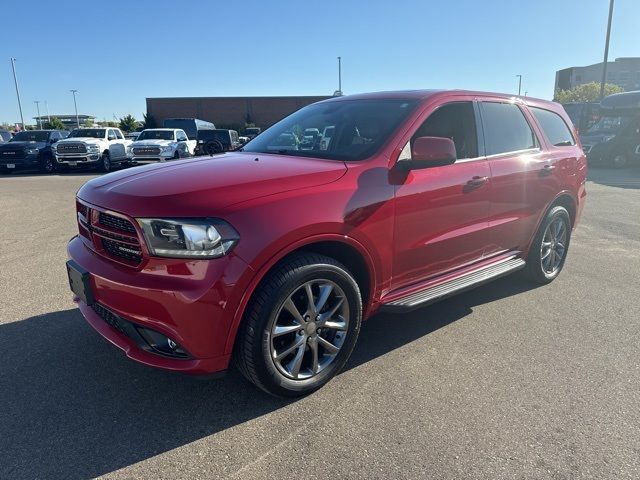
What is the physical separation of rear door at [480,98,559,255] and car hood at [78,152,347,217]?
67.8 inches

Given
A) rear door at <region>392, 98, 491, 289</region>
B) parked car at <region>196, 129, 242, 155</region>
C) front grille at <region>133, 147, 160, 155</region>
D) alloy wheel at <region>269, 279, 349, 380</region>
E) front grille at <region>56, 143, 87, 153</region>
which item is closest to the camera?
alloy wheel at <region>269, 279, 349, 380</region>

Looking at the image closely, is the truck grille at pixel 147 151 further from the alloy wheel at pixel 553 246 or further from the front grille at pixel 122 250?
the front grille at pixel 122 250

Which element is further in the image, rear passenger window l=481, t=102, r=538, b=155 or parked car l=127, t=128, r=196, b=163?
parked car l=127, t=128, r=196, b=163

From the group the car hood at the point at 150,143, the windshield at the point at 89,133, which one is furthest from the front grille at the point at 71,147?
the car hood at the point at 150,143

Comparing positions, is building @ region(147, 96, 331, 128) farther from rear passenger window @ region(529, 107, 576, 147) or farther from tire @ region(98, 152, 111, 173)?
rear passenger window @ region(529, 107, 576, 147)

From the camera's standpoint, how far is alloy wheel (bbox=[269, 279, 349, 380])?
2807 mm

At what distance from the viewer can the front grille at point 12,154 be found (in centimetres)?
1825

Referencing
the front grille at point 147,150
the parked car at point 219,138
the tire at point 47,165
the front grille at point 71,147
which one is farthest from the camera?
the parked car at point 219,138

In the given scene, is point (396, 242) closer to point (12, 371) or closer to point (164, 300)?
point (164, 300)

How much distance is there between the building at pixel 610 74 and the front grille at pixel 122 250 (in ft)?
274

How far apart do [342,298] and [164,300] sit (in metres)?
1.12

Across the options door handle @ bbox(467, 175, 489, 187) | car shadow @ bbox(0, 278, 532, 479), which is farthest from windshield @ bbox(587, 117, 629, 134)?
car shadow @ bbox(0, 278, 532, 479)

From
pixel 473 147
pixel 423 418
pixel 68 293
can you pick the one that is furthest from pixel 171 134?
pixel 423 418

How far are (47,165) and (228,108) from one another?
37855 mm
